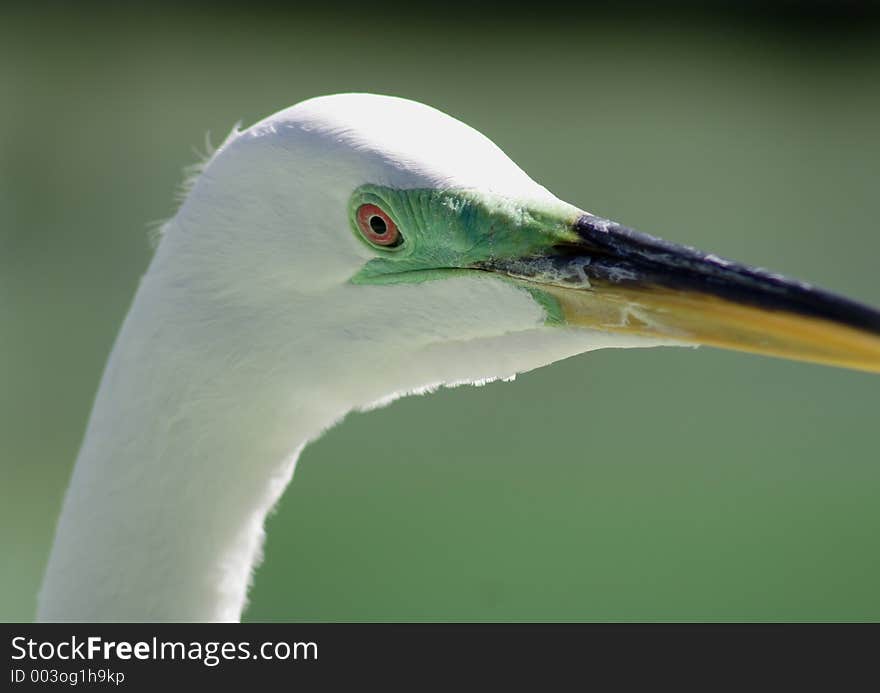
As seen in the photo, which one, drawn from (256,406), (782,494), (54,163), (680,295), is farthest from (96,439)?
(54,163)

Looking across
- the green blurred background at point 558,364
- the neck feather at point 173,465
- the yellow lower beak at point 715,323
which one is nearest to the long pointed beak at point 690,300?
the yellow lower beak at point 715,323

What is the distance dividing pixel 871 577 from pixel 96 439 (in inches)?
193

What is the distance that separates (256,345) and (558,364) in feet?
18.9

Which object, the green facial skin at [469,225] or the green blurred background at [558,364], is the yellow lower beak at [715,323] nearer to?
the green facial skin at [469,225]

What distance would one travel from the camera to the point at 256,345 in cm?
191

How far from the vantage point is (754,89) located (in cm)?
1026

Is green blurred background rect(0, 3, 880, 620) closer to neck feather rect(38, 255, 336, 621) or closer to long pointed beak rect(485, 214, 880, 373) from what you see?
neck feather rect(38, 255, 336, 621)

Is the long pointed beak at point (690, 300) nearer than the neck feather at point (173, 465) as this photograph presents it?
Yes

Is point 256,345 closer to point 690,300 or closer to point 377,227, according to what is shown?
point 377,227

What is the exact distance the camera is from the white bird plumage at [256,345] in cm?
180

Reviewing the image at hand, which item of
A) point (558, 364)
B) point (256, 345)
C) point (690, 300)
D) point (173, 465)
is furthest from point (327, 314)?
point (558, 364)

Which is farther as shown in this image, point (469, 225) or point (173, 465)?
point (173, 465)

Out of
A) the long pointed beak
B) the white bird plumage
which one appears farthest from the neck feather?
the long pointed beak

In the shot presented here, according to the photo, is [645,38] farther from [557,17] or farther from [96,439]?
[96,439]
